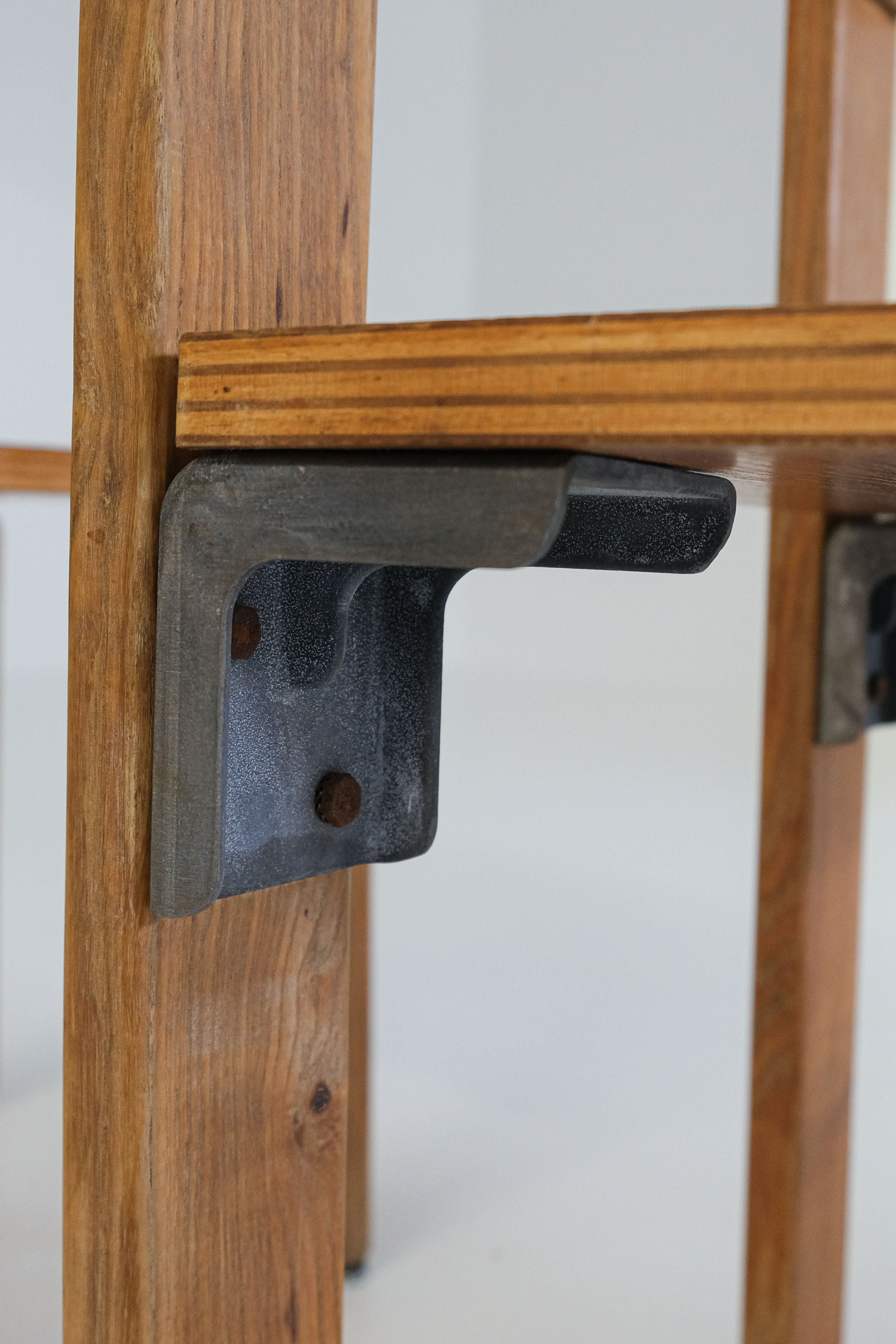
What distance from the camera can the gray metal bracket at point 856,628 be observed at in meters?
0.65

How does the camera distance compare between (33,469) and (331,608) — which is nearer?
A: (331,608)

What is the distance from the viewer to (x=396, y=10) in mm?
2098

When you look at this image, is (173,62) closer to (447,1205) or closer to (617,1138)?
(447,1205)

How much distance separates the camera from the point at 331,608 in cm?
33

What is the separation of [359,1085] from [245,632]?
30.6 inches

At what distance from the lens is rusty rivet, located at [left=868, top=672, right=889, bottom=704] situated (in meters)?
0.67

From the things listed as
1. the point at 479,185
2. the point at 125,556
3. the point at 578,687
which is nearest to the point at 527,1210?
the point at 125,556

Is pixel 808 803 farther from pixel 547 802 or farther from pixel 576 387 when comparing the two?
pixel 547 802

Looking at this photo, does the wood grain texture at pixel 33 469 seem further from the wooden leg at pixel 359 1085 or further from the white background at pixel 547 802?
the wooden leg at pixel 359 1085

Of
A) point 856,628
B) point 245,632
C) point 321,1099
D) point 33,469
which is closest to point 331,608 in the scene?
point 245,632

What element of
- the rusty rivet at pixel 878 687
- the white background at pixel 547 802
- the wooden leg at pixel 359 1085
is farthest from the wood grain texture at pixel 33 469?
the rusty rivet at pixel 878 687

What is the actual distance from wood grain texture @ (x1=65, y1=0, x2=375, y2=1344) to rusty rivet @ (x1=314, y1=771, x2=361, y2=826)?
26mm

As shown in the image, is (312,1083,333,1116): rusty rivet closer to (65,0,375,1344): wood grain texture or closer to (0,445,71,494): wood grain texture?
(65,0,375,1344): wood grain texture

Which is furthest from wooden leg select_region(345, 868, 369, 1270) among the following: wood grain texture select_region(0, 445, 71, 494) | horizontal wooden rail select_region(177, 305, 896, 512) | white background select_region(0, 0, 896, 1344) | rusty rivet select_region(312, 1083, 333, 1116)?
horizontal wooden rail select_region(177, 305, 896, 512)
